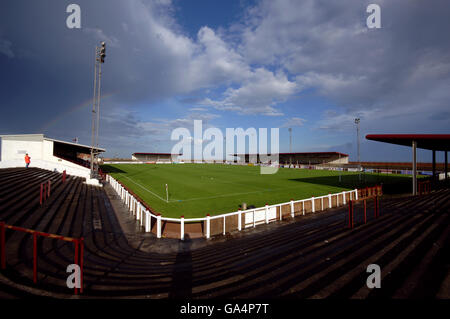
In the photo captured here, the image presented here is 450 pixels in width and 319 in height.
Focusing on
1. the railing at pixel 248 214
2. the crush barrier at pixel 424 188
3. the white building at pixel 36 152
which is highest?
the white building at pixel 36 152

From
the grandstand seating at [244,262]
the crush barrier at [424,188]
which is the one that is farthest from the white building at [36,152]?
the crush barrier at [424,188]

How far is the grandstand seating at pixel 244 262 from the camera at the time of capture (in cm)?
371

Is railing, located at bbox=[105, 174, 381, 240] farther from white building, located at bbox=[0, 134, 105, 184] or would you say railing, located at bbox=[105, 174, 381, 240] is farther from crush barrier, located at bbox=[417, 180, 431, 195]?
white building, located at bbox=[0, 134, 105, 184]

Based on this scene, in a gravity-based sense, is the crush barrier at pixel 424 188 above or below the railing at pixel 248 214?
above

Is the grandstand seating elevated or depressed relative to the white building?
depressed

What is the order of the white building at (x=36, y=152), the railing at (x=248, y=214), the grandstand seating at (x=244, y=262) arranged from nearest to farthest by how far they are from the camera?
the grandstand seating at (x=244, y=262), the railing at (x=248, y=214), the white building at (x=36, y=152)

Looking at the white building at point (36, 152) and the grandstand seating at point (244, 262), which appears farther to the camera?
the white building at point (36, 152)

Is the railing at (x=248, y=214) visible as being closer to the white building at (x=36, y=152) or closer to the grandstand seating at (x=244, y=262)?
the grandstand seating at (x=244, y=262)

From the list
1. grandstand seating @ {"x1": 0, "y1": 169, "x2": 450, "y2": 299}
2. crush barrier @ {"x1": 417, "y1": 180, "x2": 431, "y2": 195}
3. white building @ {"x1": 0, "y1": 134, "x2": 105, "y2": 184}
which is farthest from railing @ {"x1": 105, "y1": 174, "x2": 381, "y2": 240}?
white building @ {"x1": 0, "y1": 134, "x2": 105, "y2": 184}

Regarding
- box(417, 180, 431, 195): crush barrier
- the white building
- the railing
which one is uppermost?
the white building

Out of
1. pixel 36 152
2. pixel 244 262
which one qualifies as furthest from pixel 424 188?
pixel 36 152

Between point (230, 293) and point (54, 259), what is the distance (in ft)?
16.6

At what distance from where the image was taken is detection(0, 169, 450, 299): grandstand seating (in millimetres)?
3713
